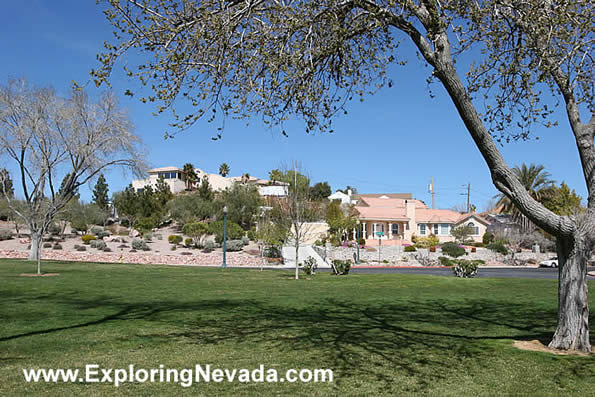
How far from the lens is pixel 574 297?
7688 millimetres

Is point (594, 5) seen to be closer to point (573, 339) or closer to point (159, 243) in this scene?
point (573, 339)

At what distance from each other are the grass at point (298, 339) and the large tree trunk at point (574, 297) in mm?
508

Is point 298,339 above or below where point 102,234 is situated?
below

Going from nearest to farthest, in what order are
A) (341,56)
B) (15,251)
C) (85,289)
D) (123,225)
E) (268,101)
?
1. (268,101)
2. (341,56)
3. (85,289)
4. (15,251)
5. (123,225)

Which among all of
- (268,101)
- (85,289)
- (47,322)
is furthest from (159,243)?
(268,101)

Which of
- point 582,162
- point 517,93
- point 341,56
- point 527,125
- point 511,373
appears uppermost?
point 341,56

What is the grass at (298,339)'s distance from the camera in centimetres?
603

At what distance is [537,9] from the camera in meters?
8.05

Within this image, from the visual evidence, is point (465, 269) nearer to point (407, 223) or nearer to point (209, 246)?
point (209, 246)

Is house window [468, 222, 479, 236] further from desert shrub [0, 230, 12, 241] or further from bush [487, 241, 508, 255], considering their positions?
desert shrub [0, 230, 12, 241]

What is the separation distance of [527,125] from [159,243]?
49054 millimetres

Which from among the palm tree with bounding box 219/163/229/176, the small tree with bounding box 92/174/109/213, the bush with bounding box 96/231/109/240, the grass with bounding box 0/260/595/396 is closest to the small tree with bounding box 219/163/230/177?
the palm tree with bounding box 219/163/229/176

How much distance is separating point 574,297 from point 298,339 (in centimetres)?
448

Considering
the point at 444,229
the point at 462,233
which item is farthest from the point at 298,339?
the point at 444,229
